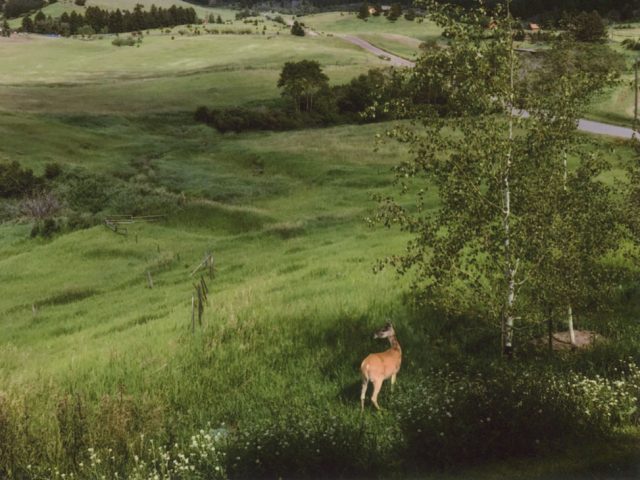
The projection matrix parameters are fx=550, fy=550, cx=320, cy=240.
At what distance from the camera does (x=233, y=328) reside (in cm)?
1366

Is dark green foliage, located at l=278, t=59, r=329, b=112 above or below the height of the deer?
above

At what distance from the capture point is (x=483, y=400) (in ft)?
31.6

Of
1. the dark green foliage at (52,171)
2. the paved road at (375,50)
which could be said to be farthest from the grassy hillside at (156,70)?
the dark green foliage at (52,171)

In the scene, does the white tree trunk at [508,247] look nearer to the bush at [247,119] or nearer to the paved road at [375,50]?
the bush at [247,119]

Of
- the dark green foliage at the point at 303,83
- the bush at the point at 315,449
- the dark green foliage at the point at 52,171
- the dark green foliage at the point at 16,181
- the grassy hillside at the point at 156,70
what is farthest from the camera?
the grassy hillside at the point at 156,70

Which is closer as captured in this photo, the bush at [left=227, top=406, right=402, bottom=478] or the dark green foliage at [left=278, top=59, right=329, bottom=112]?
the bush at [left=227, top=406, right=402, bottom=478]

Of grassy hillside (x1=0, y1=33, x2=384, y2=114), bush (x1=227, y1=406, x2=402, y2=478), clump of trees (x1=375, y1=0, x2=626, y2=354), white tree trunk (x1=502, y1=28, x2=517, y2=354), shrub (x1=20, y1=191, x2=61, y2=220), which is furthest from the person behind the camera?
grassy hillside (x1=0, y1=33, x2=384, y2=114)

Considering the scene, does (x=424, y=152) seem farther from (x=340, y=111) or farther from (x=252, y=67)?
(x=252, y=67)

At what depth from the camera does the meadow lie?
29.5ft

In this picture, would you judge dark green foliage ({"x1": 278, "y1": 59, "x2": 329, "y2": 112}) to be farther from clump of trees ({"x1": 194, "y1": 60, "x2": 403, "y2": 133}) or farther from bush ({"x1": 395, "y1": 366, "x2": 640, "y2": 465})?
bush ({"x1": 395, "y1": 366, "x2": 640, "y2": 465})

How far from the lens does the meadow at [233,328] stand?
9.00m

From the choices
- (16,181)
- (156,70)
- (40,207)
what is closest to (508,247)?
(40,207)

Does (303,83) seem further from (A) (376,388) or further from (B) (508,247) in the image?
(A) (376,388)

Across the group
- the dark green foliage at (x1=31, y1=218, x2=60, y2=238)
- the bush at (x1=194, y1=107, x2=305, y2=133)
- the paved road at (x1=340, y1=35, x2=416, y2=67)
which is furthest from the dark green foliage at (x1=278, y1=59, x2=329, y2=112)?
the dark green foliage at (x1=31, y1=218, x2=60, y2=238)
